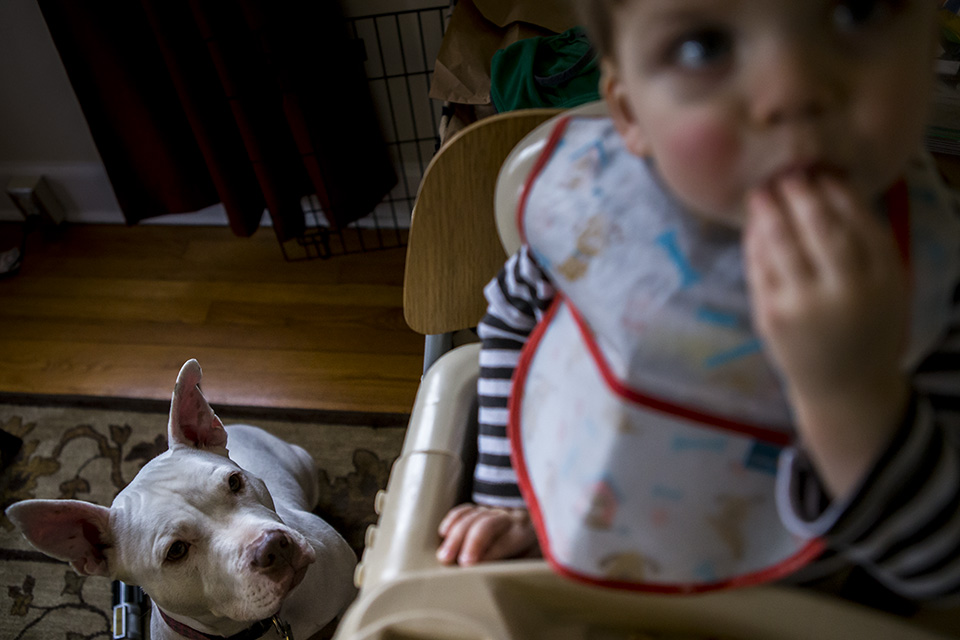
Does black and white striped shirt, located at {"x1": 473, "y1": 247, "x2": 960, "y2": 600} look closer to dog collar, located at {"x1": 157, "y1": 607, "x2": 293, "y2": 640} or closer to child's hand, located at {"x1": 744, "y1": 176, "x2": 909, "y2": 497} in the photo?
child's hand, located at {"x1": 744, "y1": 176, "x2": 909, "y2": 497}

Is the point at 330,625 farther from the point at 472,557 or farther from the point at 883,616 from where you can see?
the point at 883,616

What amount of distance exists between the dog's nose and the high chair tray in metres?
0.40

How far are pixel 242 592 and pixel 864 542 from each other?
2.66ft

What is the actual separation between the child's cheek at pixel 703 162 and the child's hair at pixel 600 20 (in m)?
0.09

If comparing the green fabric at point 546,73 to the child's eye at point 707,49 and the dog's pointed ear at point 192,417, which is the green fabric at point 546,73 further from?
the child's eye at point 707,49

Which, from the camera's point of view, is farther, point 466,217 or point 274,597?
point 274,597

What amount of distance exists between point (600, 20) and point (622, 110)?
6 centimetres

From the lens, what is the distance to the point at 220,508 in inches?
38.2

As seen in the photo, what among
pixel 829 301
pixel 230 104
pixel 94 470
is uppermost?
pixel 829 301

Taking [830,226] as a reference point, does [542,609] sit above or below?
below

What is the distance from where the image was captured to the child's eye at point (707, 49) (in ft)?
1.08

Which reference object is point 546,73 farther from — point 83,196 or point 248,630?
point 83,196

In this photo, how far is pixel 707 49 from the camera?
0.33m

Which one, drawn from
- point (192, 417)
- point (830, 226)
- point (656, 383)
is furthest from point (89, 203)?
point (830, 226)
